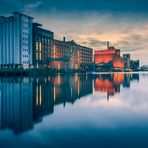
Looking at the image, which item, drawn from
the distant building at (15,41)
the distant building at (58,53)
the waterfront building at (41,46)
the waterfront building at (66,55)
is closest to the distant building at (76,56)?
the waterfront building at (66,55)

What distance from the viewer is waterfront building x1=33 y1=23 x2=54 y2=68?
12325cm

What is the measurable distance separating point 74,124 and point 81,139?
A: 2687 mm

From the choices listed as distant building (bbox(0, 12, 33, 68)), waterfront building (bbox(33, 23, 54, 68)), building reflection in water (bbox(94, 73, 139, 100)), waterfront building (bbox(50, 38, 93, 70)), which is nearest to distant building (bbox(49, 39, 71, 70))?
waterfront building (bbox(50, 38, 93, 70))

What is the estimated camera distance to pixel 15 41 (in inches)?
4082

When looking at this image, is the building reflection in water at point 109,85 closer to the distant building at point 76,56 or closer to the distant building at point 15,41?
the distant building at point 15,41

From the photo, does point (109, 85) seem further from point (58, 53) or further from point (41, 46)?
point (58, 53)

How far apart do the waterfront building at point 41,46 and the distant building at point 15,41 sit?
13776 mm

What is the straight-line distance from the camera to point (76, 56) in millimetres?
188125

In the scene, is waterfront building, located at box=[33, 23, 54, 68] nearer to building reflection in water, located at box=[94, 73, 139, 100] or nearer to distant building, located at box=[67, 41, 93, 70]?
distant building, located at box=[67, 41, 93, 70]

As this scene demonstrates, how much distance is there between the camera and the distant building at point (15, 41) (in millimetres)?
102938

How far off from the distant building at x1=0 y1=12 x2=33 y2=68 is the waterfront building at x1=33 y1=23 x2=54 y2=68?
45.2 feet

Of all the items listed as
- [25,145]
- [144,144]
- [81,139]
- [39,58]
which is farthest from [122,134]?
[39,58]

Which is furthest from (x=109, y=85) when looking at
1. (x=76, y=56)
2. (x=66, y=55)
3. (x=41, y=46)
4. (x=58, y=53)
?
(x=76, y=56)

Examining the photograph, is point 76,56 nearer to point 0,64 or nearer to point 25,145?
point 0,64
